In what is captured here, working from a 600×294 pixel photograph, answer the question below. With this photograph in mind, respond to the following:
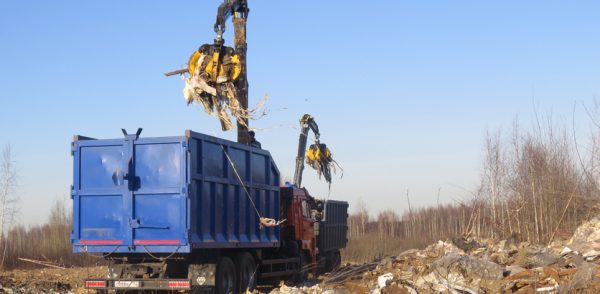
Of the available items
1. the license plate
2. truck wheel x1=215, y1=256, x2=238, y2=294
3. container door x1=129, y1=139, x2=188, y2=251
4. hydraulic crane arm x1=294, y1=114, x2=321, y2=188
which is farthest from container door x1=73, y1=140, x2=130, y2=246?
hydraulic crane arm x1=294, y1=114, x2=321, y2=188

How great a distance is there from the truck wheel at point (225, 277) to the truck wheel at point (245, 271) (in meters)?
0.29

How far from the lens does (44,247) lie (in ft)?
117

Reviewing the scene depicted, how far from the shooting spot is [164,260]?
563 inches

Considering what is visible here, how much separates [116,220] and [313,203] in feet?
26.7

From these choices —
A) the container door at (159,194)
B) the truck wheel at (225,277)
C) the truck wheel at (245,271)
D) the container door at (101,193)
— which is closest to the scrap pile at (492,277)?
the truck wheel at (225,277)

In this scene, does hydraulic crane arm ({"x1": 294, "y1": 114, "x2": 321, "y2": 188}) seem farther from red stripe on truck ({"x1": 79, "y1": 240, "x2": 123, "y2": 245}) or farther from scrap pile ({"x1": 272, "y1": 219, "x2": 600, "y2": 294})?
red stripe on truck ({"x1": 79, "y1": 240, "x2": 123, "y2": 245})

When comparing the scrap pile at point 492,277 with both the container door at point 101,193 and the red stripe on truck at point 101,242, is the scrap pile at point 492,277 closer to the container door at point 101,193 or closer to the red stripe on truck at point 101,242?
the red stripe on truck at point 101,242

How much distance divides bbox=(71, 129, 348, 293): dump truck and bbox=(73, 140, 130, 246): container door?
17 mm

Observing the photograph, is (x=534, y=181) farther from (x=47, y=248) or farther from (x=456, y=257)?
(x=47, y=248)

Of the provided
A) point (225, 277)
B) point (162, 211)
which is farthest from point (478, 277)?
point (162, 211)

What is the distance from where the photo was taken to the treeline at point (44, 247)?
1231 inches

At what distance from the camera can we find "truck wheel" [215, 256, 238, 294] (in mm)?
14742

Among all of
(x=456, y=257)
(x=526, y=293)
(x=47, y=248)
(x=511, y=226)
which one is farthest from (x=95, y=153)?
(x=47, y=248)

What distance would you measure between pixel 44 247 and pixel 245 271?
2192 centimetres
